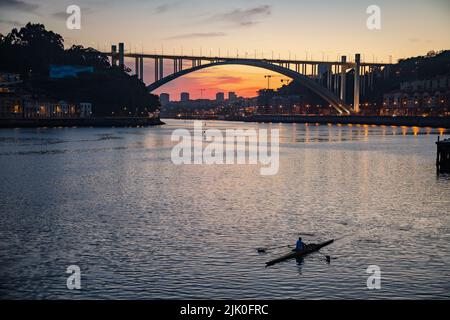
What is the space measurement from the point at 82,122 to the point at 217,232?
323ft

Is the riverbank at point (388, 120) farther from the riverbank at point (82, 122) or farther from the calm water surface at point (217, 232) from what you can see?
the calm water surface at point (217, 232)

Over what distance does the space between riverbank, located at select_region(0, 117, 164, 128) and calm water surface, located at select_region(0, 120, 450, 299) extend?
65860 millimetres

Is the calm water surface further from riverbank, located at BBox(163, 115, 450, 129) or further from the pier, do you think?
riverbank, located at BBox(163, 115, 450, 129)

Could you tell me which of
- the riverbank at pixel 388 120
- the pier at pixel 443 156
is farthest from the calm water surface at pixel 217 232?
the riverbank at pixel 388 120

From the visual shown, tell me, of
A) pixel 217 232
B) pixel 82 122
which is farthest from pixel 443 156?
pixel 82 122

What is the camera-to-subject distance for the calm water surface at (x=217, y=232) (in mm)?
13461

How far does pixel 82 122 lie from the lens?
11269 centimetres

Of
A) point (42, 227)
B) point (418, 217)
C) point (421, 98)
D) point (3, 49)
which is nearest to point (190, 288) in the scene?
point (42, 227)

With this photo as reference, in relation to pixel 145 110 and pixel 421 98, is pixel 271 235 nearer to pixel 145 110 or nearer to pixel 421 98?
pixel 145 110

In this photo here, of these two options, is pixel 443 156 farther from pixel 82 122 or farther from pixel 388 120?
pixel 388 120

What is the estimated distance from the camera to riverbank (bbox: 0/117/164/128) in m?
100
